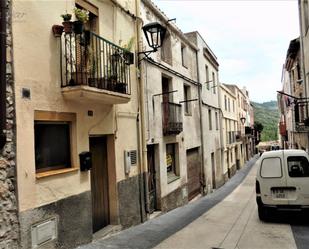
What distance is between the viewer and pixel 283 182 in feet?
30.7

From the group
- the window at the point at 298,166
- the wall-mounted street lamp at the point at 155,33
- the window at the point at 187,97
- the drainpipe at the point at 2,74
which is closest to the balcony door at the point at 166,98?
the window at the point at 187,97

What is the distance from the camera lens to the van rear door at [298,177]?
9.18m

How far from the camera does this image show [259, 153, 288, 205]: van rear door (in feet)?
30.7

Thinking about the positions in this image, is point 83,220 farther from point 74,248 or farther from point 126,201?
point 126,201

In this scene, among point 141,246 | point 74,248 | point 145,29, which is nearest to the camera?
point 74,248

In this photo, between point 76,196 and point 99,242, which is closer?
point 76,196

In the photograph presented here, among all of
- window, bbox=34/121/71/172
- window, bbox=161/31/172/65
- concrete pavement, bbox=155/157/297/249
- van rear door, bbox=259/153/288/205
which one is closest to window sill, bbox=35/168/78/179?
window, bbox=34/121/71/172

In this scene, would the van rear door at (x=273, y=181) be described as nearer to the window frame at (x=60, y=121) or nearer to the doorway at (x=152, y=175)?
the doorway at (x=152, y=175)

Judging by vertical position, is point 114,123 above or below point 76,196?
above

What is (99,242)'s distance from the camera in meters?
6.77

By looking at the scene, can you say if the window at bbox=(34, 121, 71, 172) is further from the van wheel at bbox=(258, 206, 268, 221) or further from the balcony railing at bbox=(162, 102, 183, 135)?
the van wheel at bbox=(258, 206, 268, 221)

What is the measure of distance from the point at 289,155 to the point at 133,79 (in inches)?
193

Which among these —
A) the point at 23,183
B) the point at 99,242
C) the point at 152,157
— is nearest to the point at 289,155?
the point at 152,157

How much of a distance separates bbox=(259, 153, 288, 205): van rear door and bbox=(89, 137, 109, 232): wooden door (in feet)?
14.8
